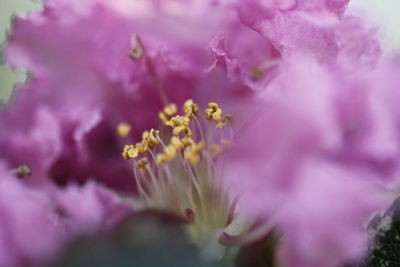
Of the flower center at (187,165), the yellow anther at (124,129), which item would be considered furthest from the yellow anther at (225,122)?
the yellow anther at (124,129)

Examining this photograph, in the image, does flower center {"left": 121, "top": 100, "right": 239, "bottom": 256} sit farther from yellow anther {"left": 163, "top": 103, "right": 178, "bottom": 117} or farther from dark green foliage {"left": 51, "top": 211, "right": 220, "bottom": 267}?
dark green foliage {"left": 51, "top": 211, "right": 220, "bottom": 267}

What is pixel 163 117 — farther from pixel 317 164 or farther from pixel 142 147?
pixel 317 164

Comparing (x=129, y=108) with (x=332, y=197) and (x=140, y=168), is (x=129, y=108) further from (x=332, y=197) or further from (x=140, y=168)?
(x=332, y=197)

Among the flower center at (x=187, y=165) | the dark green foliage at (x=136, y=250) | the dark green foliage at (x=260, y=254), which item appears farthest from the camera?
the flower center at (x=187, y=165)

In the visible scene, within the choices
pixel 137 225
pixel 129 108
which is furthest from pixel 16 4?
pixel 137 225

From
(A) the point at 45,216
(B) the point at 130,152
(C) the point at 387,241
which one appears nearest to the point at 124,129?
(B) the point at 130,152

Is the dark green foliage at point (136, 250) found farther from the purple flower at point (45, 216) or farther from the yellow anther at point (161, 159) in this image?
the yellow anther at point (161, 159)
